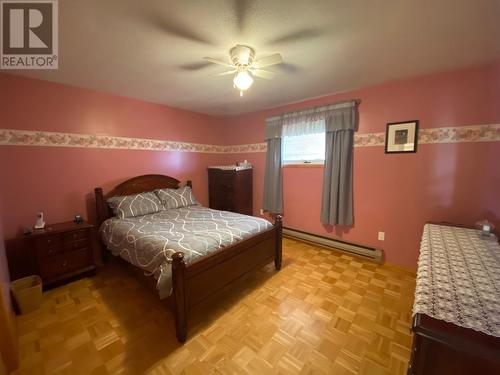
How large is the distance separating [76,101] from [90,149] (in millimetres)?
592

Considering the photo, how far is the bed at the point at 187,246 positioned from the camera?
1580 millimetres

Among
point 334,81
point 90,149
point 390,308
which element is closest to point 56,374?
point 90,149

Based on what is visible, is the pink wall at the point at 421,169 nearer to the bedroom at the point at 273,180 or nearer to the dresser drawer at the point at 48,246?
the bedroom at the point at 273,180

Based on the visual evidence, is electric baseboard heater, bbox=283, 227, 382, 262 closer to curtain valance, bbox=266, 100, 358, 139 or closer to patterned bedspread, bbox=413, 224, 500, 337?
patterned bedspread, bbox=413, 224, 500, 337

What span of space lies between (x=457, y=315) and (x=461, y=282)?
35cm

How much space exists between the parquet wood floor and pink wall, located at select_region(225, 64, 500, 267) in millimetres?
672

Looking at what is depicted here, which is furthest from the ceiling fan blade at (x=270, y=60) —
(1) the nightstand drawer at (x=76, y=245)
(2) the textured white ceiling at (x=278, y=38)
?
(1) the nightstand drawer at (x=76, y=245)

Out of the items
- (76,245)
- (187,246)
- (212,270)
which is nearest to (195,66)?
(187,246)

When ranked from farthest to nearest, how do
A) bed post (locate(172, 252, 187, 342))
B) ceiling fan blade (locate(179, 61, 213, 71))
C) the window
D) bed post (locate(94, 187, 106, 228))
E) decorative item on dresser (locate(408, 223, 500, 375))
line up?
1. the window
2. bed post (locate(94, 187, 106, 228))
3. ceiling fan blade (locate(179, 61, 213, 71))
4. bed post (locate(172, 252, 187, 342))
5. decorative item on dresser (locate(408, 223, 500, 375))

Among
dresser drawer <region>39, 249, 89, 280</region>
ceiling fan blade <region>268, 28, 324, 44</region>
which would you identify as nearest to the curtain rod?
ceiling fan blade <region>268, 28, 324, 44</region>

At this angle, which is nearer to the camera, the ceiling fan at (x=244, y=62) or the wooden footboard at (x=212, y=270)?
the wooden footboard at (x=212, y=270)

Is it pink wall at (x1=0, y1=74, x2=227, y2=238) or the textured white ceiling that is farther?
pink wall at (x1=0, y1=74, x2=227, y2=238)

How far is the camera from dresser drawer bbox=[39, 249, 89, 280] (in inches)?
84.4

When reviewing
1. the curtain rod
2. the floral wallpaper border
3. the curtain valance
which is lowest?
the floral wallpaper border
